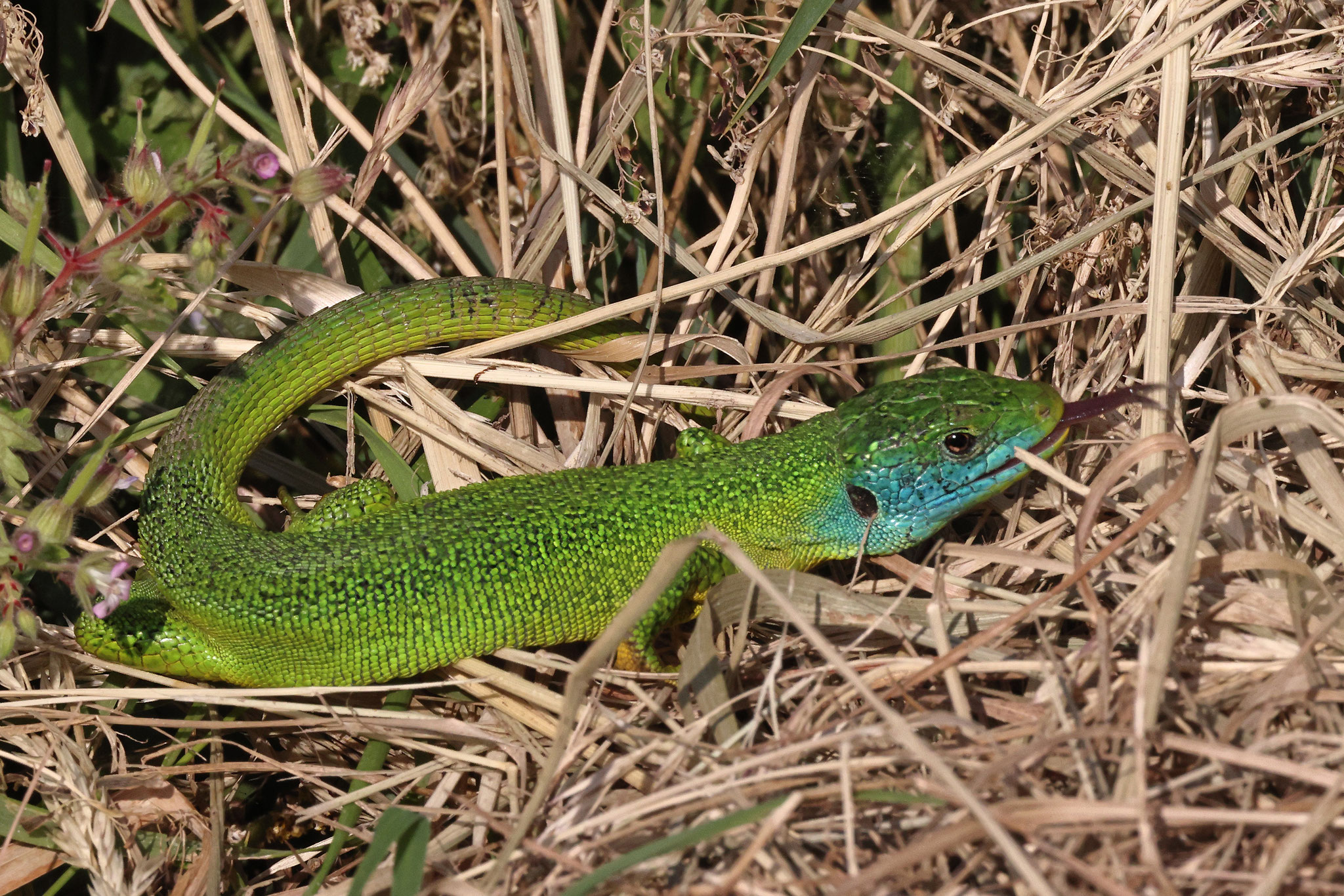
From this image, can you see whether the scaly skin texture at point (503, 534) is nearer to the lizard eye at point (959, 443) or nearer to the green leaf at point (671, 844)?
the lizard eye at point (959, 443)

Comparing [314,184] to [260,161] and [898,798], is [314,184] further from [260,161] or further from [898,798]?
[898,798]

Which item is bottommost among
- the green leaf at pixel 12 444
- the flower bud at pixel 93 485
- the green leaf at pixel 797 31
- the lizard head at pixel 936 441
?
the lizard head at pixel 936 441

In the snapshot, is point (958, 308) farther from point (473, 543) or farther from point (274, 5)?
point (274, 5)

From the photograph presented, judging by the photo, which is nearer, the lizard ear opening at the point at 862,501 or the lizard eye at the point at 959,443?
the lizard eye at the point at 959,443

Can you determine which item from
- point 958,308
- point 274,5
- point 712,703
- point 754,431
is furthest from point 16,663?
point 958,308

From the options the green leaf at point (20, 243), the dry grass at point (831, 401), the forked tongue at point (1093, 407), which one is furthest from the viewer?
the green leaf at point (20, 243)

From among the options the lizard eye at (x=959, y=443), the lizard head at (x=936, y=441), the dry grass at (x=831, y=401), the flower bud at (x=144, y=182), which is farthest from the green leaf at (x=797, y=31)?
the flower bud at (x=144, y=182)

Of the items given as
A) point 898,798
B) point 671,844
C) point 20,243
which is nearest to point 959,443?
point 898,798

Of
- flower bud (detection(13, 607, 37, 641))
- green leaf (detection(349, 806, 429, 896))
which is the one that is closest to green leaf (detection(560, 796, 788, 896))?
green leaf (detection(349, 806, 429, 896))
